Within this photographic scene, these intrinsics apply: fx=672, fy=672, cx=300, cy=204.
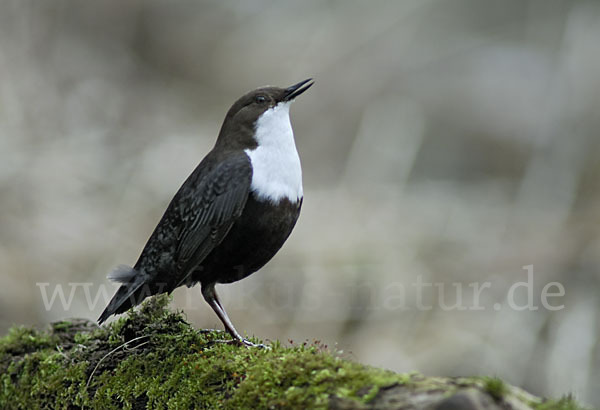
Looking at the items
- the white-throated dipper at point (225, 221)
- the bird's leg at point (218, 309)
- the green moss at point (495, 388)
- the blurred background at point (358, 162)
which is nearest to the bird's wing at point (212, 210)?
the white-throated dipper at point (225, 221)

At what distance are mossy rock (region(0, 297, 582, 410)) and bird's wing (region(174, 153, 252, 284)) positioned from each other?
0.27 meters

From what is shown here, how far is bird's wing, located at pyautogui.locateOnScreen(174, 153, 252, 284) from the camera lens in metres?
3.35

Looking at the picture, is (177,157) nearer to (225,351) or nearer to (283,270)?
(283,270)

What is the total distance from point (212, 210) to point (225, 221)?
88 millimetres

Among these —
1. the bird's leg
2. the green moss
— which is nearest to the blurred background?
the bird's leg

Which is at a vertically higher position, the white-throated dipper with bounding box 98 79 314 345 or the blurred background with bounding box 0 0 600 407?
the blurred background with bounding box 0 0 600 407

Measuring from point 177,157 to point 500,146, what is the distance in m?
4.16

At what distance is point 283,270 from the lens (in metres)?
6.64

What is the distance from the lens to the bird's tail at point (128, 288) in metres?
3.46

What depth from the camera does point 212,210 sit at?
336 centimetres

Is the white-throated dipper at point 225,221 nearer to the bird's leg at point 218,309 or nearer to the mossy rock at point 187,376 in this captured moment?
the bird's leg at point 218,309

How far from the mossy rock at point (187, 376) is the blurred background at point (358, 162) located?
8.38ft

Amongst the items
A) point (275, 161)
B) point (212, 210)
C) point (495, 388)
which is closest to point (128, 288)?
point (212, 210)

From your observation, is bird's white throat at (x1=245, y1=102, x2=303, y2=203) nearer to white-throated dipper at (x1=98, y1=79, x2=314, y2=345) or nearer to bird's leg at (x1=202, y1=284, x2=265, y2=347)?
white-throated dipper at (x1=98, y1=79, x2=314, y2=345)
